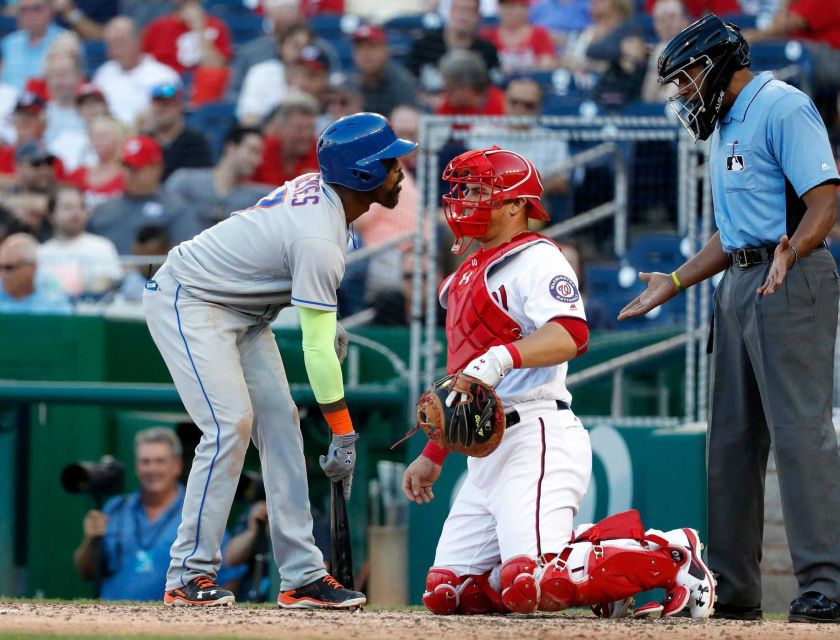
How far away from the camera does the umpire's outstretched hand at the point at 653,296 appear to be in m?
4.57

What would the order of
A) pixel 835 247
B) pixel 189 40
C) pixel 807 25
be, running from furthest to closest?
1. pixel 189 40
2. pixel 807 25
3. pixel 835 247

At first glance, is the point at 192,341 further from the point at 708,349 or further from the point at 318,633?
the point at 708,349

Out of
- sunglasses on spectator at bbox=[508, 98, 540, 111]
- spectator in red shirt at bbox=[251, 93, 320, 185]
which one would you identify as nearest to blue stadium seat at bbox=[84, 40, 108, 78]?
spectator in red shirt at bbox=[251, 93, 320, 185]

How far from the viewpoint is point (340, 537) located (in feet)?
15.8

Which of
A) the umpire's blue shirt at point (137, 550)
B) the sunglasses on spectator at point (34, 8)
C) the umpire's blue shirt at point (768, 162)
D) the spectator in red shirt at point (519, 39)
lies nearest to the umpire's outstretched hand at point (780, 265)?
the umpire's blue shirt at point (768, 162)

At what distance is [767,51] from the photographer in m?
8.96

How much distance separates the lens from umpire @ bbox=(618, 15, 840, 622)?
4.15 meters

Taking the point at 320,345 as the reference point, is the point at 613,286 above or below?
above

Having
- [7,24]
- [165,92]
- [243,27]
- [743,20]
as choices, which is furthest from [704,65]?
[7,24]

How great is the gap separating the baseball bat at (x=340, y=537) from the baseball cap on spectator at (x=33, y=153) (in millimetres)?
6351

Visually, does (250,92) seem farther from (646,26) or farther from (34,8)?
(646,26)

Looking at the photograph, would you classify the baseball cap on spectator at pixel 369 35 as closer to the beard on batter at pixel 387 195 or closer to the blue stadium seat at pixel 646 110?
the blue stadium seat at pixel 646 110

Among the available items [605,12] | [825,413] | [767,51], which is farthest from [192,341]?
[605,12]

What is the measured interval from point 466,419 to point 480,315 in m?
0.46
